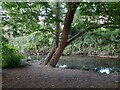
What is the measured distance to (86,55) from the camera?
17859mm

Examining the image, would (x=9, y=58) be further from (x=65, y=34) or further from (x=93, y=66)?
(x=93, y=66)

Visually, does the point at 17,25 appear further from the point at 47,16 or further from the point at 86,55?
the point at 86,55

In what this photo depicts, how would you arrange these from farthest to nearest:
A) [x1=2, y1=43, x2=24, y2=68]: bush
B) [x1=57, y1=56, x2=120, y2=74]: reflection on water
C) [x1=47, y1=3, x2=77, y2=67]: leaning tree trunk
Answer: [x1=57, y1=56, x2=120, y2=74]: reflection on water < [x1=47, y1=3, x2=77, y2=67]: leaning tree trunk < [x1=2, y1=43, x2=24, y2=68]: bush

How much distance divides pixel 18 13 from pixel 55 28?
2771 millimetres

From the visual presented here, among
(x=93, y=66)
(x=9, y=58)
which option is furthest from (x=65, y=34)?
(x=93, y=66)

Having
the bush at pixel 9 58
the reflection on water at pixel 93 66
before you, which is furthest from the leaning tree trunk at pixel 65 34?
the bush at pixel 9 58

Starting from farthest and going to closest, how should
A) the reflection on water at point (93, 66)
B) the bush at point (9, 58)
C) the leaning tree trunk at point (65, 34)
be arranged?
the reflection on water at point (93, 66)
the leaning tree trunk at point (65, 34)
the bush at point (9, 58)

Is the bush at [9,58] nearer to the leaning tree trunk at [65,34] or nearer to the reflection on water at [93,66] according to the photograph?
the leaning tree trunk at [65,34]

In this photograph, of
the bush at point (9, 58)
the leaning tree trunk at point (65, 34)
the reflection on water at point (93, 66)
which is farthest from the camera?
the reflection on water at point (93, 66)

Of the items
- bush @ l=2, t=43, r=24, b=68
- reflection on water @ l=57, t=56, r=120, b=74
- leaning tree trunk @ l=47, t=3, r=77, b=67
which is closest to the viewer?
bush @ l=2, t=43, r=24, b=68

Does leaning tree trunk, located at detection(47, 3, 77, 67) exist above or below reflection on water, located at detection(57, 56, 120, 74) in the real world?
above

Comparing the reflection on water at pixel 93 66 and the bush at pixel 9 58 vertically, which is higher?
the bush at pixel 9 58

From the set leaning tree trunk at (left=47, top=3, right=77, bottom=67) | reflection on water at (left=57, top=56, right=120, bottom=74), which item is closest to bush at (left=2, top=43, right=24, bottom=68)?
leaning tree trunk at (left=47, top=3, right=77, bottom=67)

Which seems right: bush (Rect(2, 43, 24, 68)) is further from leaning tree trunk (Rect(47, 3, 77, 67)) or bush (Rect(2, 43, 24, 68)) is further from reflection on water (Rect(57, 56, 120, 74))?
reflection on water (Rect(57, 56, 120, 74))
